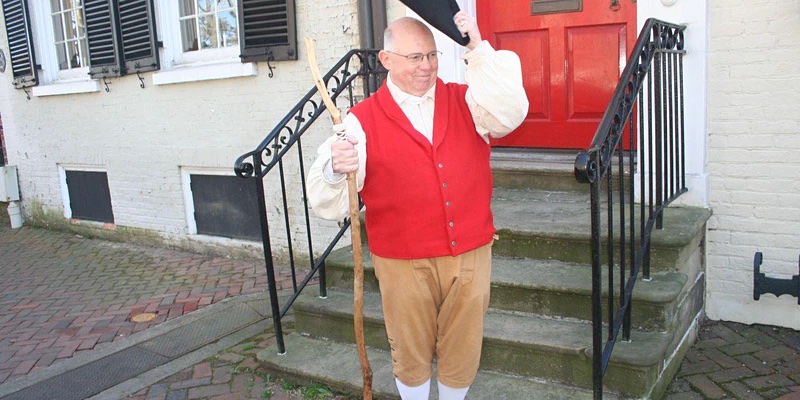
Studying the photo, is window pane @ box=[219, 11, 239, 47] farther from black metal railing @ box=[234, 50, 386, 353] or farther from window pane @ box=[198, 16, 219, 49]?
black metal railing @ box=[234, 50, 386, 353]

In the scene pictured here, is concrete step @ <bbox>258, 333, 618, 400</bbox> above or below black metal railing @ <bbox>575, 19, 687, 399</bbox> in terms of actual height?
below

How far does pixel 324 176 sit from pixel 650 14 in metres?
2.33

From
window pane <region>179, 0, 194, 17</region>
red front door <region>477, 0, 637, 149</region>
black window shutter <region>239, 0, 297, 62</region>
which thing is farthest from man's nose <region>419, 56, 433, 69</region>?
window pane <region>179, 0, 194, 17</region>

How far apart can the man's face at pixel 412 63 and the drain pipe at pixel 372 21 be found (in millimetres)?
2449

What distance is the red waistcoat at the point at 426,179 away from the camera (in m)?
2.29

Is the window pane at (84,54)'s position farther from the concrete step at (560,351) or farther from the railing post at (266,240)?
the concrete step at (560,351)

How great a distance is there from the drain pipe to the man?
2411 millimetres

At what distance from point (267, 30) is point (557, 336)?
3.48 m

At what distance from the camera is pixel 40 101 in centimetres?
771

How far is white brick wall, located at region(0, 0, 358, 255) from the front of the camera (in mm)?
5219

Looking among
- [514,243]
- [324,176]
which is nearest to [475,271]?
[324,176]

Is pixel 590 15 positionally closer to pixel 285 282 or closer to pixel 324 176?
pixel 324 176

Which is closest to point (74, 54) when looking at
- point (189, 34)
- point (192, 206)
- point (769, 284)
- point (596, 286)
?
point (189, 34)

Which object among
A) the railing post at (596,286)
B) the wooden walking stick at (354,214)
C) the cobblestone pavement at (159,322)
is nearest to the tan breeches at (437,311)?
the wooden walking stick at (354,214)
